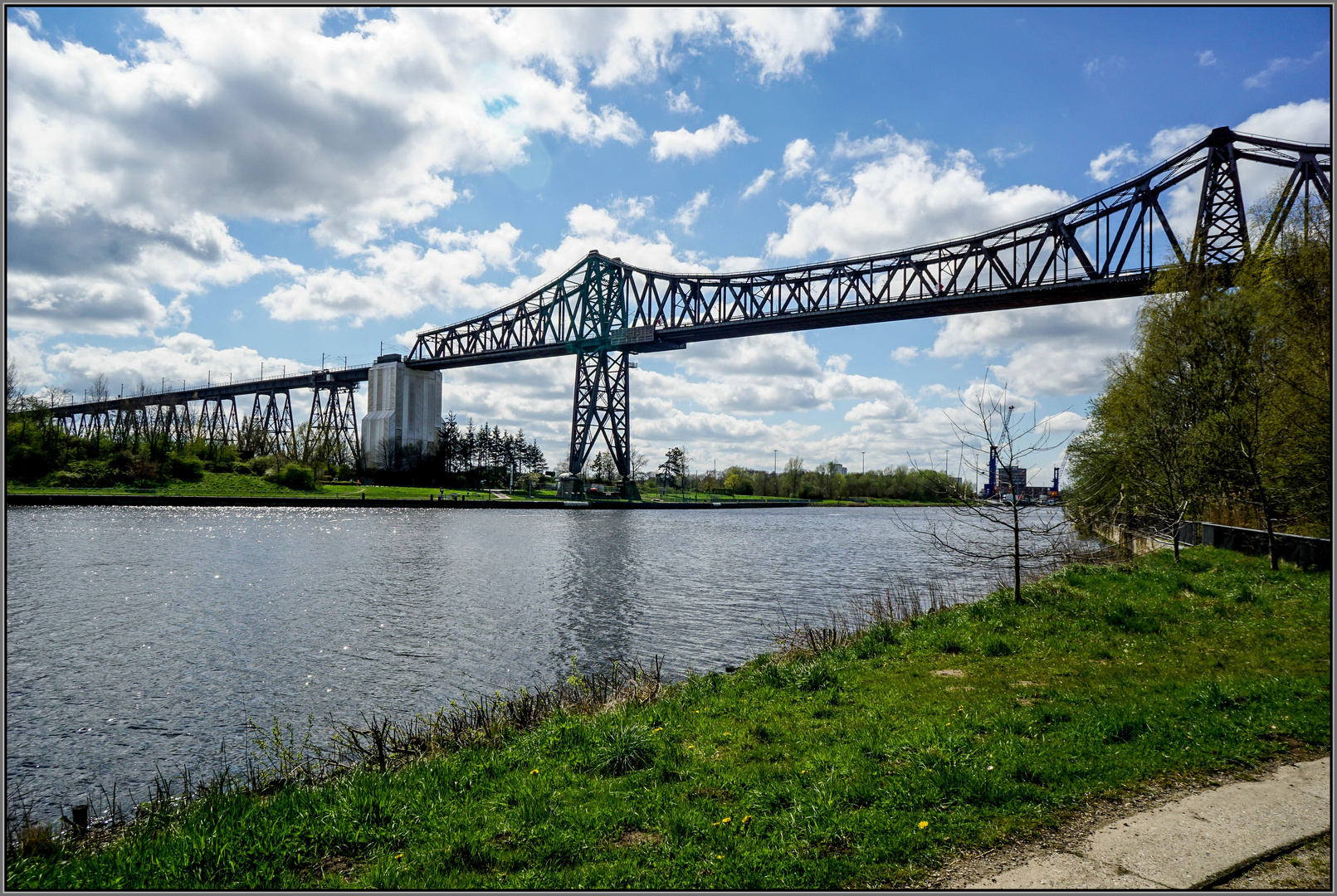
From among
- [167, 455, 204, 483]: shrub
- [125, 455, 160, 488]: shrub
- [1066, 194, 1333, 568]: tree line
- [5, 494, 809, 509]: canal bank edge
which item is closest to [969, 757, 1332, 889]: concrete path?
[1066, 194, 1333, 568]: tree line

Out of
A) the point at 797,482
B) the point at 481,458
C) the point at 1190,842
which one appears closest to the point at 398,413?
the point at 481,458

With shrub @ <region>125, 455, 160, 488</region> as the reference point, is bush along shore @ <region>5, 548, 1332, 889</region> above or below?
below

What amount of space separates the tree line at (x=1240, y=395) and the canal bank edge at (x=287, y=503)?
190ft

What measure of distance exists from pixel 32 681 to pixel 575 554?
2207 centimetres

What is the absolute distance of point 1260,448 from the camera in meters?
16.6

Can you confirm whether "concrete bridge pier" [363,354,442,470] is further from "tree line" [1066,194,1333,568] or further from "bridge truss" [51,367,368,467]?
"tree line" [1066,194,1333,568]

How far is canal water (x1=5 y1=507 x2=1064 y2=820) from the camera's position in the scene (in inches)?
389

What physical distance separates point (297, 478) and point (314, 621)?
67.2m

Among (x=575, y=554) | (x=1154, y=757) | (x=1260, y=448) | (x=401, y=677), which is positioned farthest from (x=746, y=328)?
(x=1154, y=757)

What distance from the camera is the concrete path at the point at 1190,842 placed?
155 inches

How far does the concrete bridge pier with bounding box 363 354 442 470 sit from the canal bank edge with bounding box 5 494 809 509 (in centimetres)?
2678

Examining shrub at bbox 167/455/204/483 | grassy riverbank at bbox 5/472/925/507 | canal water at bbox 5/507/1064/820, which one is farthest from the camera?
shrub at bbox 167/455/204/483

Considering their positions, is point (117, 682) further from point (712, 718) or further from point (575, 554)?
point (575, 554)

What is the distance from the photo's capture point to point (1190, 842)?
424 centimetres
